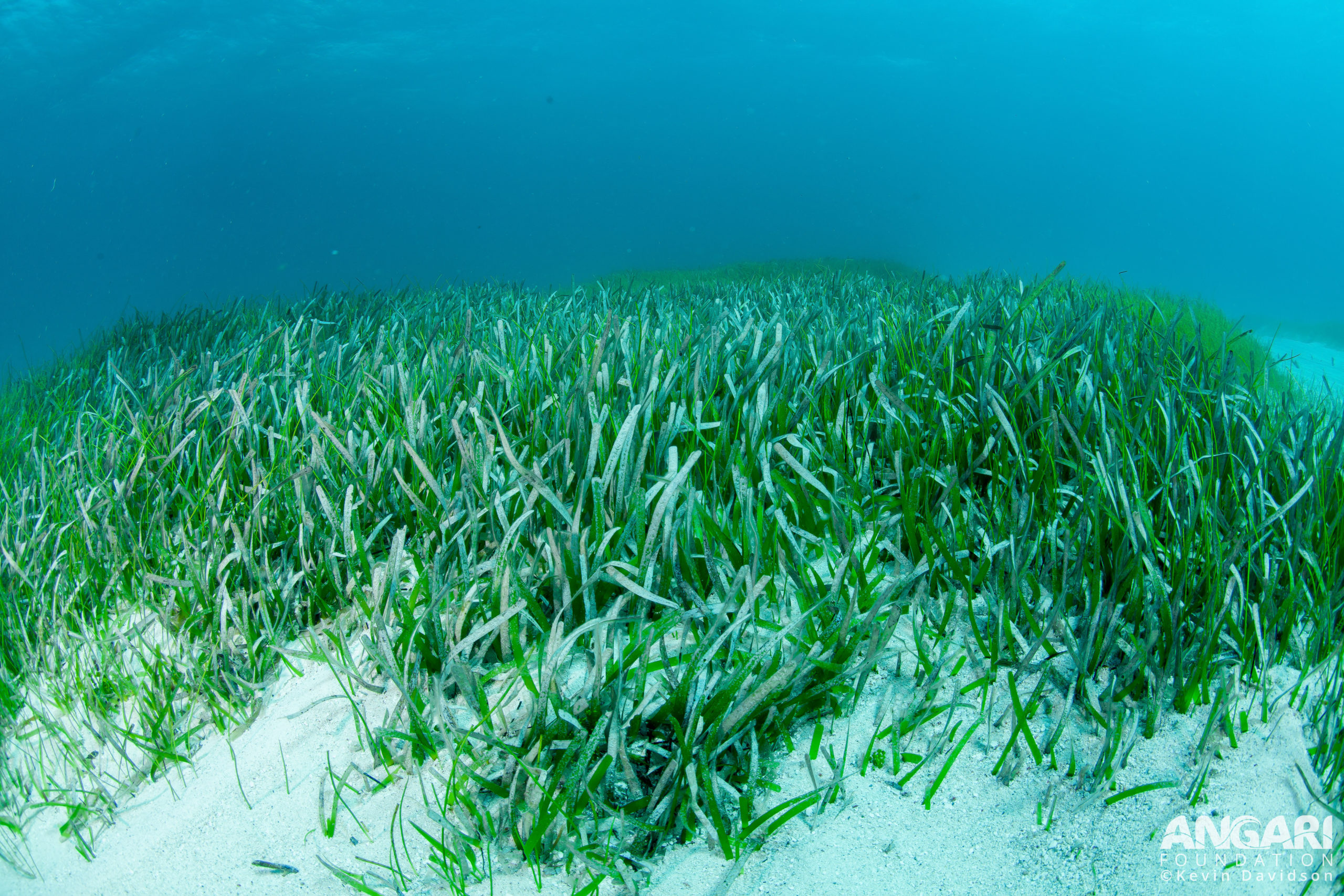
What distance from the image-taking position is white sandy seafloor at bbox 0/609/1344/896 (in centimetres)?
109

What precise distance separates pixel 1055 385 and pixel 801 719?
4.16 ft

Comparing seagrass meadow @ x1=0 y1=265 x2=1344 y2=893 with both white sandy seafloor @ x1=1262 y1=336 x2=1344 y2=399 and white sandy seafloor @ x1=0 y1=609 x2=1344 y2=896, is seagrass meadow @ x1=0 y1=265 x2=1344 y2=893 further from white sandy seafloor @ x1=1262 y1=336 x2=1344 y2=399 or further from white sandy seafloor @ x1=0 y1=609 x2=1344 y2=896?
white sandy seafloor @ x1=1262 y1=336 x2=1344 y2=399

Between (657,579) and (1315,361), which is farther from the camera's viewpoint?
(1315,361)

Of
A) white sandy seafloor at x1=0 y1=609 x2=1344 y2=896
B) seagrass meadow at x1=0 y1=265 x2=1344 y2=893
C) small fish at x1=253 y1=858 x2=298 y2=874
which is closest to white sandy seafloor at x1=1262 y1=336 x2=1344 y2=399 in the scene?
seagrass meadow at x1=0 y1=265 x2=1344 y2=893

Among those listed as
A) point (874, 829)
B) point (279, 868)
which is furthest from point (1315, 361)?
point (279, 868)

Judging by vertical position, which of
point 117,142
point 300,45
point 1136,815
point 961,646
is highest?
point 117,142

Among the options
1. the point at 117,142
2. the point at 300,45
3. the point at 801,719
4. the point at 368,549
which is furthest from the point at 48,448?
the point at 117,142

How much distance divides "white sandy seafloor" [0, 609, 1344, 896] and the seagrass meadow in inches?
1.1

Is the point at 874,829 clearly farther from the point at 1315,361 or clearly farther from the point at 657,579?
the point at 1315,361

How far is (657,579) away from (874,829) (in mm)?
619

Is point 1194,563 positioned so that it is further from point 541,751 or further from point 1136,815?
point 541,751

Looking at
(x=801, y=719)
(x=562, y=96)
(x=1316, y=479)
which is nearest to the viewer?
(x=801, y=719)

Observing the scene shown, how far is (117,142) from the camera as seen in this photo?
64.4m

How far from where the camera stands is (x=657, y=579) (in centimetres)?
143
